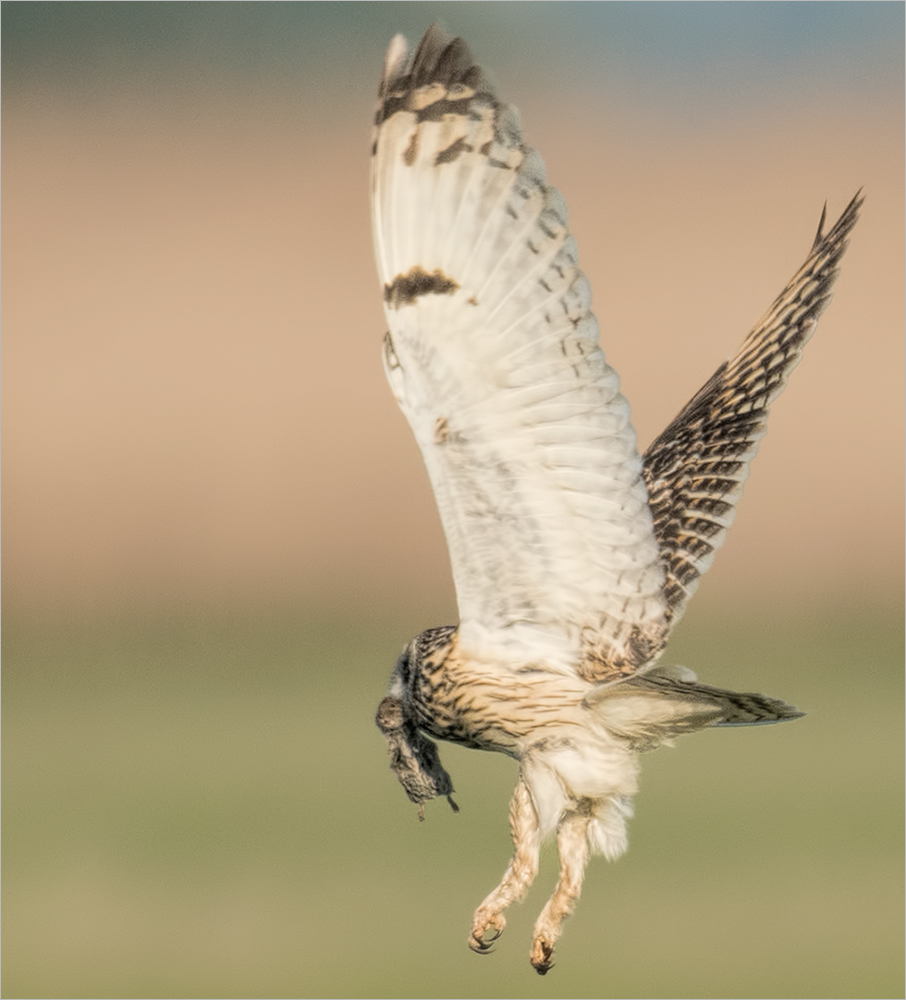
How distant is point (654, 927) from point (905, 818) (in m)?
3.67

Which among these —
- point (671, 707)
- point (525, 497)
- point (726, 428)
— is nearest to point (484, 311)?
point (525, 497)

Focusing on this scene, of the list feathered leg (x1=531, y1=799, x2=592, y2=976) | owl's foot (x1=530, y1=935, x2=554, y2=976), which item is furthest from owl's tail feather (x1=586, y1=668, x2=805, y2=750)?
owl's foot (x1=530, y1=935, x2=554, y2=976)

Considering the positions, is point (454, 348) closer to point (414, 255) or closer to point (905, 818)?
point (414, 255)

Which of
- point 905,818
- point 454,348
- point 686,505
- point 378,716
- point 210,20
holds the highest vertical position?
point 210,20

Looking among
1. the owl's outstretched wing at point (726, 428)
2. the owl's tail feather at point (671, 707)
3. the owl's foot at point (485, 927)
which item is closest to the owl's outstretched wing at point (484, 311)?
the owl's tail feather at point (671, 707)

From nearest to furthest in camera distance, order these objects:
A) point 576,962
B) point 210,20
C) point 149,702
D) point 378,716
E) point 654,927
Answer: point 378,716
point 576,962
point 654,927
point 149,702
point 210,20

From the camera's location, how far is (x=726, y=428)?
5875 millimetres

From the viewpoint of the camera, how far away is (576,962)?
468 inches

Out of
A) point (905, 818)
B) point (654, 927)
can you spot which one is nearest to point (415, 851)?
point (654, 927)

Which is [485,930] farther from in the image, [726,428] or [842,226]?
[842,226]

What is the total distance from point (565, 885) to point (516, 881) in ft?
0.44

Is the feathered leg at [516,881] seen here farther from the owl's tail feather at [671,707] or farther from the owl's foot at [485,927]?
the owl's tail feather at [671,707]

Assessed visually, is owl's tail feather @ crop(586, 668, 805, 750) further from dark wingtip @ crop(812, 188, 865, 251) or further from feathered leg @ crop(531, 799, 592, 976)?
dark wingtip @ crop(812, 188, 865, 251)

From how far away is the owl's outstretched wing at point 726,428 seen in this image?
18.5ft
